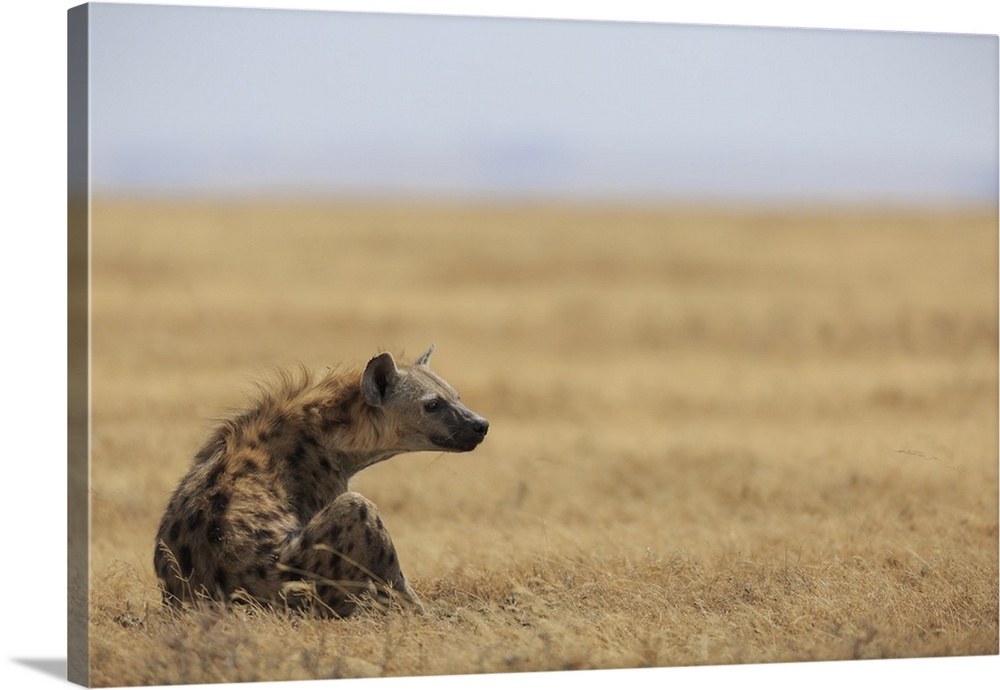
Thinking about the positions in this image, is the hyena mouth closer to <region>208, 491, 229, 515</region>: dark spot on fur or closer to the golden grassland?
the golden grassland

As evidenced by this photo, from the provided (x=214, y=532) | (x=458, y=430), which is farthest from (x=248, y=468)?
(x=458, y=430)

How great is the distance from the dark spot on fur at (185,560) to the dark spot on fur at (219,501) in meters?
0.24

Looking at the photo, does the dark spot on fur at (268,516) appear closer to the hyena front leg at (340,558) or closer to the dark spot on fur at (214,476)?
the hyena front leg at (340,558)

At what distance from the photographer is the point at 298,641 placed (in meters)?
9.31

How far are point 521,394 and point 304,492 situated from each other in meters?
10.5

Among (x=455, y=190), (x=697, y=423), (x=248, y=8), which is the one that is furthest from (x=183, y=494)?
(x=455, y=190)

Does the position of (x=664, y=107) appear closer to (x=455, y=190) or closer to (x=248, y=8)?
(x=248, y=8)

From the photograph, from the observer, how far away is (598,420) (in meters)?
19.3

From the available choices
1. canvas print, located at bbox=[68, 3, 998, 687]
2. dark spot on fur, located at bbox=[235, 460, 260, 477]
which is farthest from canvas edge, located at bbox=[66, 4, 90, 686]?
dark spot on fur, located at bbox=[235, 460, 260, 477]

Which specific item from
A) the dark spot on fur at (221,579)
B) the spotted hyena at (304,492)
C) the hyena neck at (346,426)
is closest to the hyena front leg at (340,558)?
the spotted hyena at (304,492)

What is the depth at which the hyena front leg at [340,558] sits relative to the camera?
30.1 feet

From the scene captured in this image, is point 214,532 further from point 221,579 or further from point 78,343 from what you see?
point 78,343

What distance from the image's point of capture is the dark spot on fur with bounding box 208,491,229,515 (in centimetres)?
930

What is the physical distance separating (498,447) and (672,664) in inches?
284
